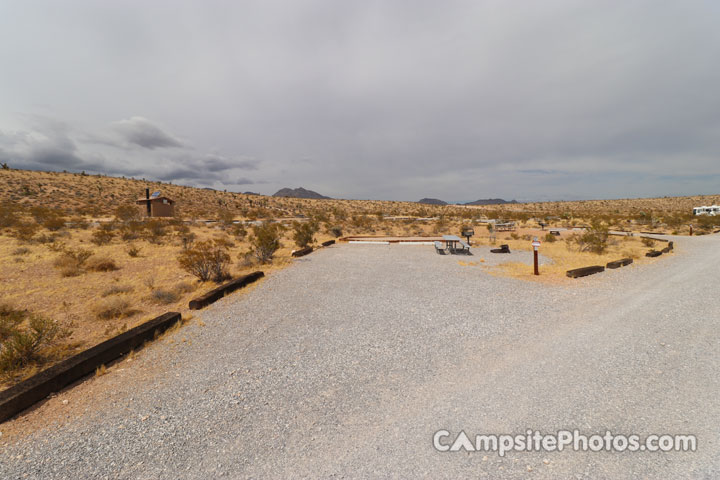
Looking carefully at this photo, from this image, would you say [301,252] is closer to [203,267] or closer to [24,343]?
[203,267]

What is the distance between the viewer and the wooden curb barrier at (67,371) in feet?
10.3

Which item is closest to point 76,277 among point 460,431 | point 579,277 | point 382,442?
point 382,442

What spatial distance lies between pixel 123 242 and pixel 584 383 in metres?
19.7

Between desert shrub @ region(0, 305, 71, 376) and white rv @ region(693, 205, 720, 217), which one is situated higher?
white rv @ region(693, 205, 720, 217)

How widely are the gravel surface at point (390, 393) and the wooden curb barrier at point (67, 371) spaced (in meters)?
0.20

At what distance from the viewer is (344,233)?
23250mm

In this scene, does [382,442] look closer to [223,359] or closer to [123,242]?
[223,359]

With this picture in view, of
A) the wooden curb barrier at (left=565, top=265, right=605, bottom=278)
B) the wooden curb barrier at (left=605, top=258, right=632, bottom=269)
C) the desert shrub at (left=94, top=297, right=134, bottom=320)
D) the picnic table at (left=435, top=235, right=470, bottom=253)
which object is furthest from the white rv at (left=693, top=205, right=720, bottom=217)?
the desert shrub at (left=94, top=297, right=134, bottom=320)

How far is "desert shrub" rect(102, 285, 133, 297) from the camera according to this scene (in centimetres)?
733

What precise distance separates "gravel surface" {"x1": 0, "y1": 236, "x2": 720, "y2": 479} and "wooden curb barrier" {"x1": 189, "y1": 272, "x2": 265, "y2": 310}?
0.93 feet

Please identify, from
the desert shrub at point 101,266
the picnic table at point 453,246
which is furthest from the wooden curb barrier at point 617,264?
the desert shrub at point 101,266

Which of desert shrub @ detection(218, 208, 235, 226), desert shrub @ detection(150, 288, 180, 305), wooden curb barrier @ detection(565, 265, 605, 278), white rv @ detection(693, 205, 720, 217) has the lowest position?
desert shrub @ detection(150, 288, 180, 305)

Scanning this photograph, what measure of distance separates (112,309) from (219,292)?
2131 mm

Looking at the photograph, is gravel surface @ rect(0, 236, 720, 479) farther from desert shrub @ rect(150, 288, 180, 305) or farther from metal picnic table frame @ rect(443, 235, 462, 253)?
metal picnic table frame @ rect(443, 235, 462, 253)
